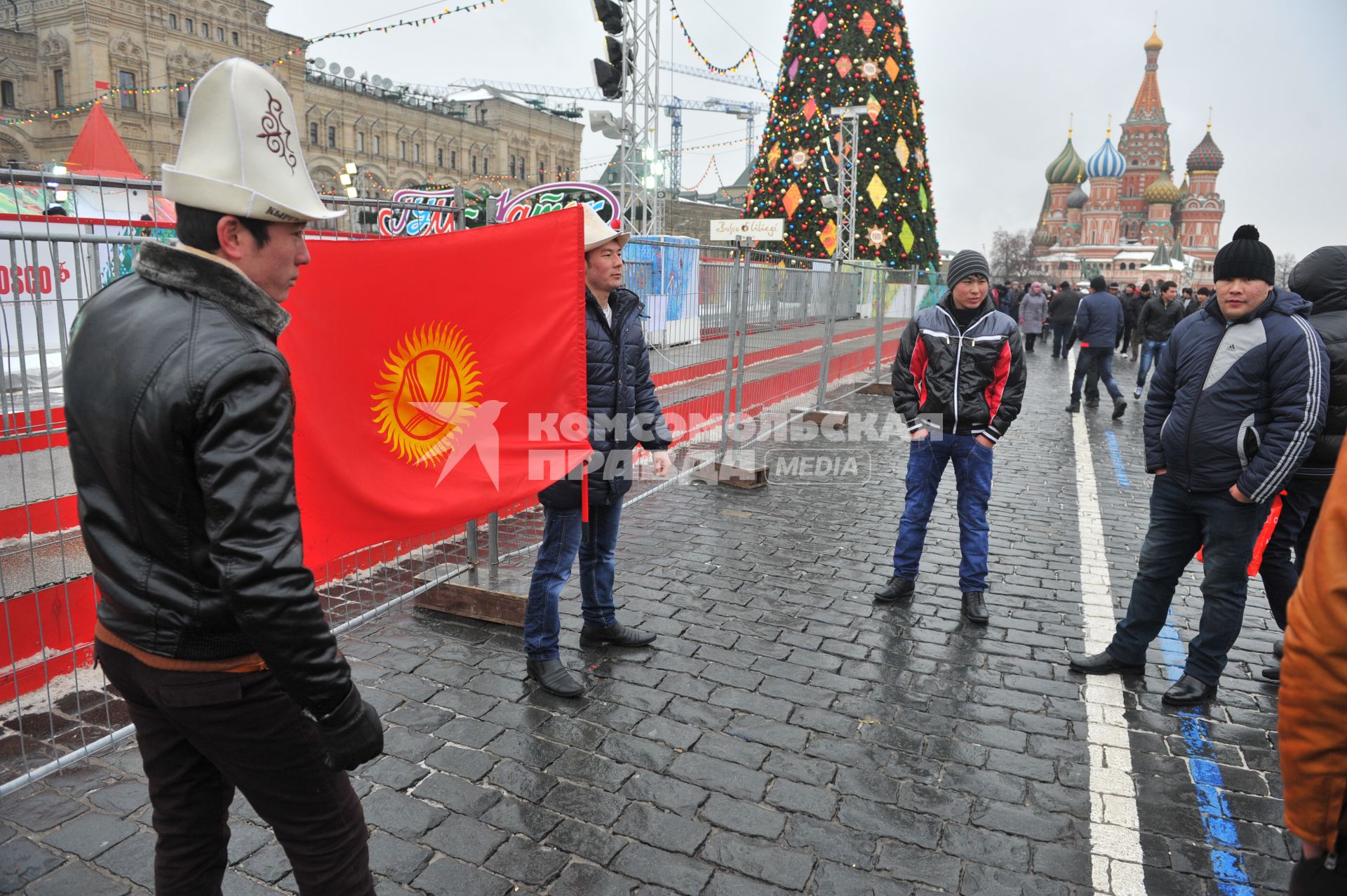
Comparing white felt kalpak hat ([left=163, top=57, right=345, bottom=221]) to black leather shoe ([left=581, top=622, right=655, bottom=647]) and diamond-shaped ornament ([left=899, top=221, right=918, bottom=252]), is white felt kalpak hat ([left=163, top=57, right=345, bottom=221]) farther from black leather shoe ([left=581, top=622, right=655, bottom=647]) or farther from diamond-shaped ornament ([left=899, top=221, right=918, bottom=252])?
diamond-shaped ornament ([left=899, top=221, right=918, bottom=252])

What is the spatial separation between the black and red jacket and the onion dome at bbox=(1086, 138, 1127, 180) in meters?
128

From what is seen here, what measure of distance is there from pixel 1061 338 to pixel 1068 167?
115310mm

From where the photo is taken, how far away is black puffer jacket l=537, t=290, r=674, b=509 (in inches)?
162

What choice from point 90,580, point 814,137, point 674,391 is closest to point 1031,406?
point 674,391

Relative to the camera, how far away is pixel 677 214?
83250mm

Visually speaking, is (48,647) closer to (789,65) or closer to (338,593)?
(338,593)

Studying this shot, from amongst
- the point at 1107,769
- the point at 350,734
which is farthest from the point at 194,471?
the point at 1107,769

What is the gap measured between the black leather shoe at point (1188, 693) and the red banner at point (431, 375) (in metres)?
3.13

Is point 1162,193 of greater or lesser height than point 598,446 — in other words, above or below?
above

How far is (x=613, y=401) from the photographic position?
4.23 m

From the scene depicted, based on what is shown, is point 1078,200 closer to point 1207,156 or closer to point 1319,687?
point 1207,156

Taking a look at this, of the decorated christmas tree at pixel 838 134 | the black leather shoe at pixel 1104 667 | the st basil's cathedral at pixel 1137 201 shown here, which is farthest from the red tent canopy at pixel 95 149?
the st basil's cathedral at pixel 1137 201

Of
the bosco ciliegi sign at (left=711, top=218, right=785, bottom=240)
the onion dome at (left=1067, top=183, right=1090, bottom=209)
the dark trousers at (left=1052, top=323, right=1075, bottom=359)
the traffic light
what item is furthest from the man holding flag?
the onion dome at (left=1067, top=183, right=1090, bottom=209)

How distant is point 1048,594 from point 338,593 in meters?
4.49
